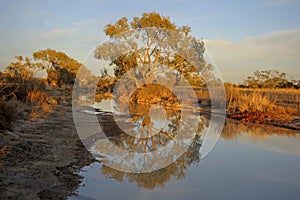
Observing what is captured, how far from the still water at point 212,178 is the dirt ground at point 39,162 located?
1.01 ft

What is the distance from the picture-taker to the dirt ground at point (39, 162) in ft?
13.3

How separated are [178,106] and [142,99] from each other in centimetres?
550

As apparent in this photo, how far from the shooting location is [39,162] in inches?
212

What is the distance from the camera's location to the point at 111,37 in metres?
30.4

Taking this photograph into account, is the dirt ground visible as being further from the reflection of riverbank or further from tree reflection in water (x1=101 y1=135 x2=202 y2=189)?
the reflection of riverbank

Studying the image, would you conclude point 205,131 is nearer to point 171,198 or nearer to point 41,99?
point 171,198

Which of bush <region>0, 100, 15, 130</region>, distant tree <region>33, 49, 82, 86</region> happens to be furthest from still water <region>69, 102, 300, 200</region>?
distant tree <region>33, 49, 82, 86</region>

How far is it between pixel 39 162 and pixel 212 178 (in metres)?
3.19

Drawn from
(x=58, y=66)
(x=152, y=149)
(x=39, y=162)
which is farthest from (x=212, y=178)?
(x=58, y=66)

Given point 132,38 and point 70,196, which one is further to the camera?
point 132,38

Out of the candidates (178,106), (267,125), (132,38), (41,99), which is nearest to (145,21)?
(132,38)

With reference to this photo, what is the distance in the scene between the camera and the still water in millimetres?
4402

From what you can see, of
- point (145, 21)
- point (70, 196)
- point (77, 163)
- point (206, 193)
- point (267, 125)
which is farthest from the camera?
point (145, 21)

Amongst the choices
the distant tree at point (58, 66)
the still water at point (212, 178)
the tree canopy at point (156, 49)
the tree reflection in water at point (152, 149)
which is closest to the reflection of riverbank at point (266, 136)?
the still water at point (212, 178)
